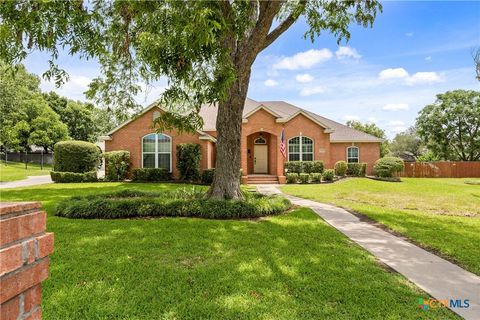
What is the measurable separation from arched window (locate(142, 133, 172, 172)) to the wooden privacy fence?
75.9 ft

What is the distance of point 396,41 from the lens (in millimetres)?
11992

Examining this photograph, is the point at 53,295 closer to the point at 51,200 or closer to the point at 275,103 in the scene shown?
the point at 51,200

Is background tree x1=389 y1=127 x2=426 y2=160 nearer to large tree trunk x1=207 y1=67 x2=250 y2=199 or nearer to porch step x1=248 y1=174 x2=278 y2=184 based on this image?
porch step x1=248 y1=174 x2=278 y2=184

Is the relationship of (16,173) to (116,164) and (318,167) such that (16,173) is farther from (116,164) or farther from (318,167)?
(318,167)

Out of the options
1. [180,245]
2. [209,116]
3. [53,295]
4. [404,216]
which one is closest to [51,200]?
[180,245]

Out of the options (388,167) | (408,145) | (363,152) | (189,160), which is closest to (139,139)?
(189,160)

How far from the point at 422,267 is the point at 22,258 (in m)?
5.65

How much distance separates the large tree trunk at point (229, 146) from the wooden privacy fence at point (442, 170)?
24.7m

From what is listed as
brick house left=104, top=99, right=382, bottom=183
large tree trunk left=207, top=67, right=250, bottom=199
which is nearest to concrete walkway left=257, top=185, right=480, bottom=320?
large tree trunk left=207, top=67, right=250, bottom=199

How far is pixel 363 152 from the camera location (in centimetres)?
2528

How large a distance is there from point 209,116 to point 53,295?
69.9 feet

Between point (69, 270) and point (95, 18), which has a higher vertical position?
point (95, 18)

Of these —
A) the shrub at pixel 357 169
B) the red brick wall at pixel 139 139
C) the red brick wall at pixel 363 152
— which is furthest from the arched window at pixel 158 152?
the shrub at pixel 357 169

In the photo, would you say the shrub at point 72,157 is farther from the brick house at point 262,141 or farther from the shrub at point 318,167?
the shrub at point 318,167
